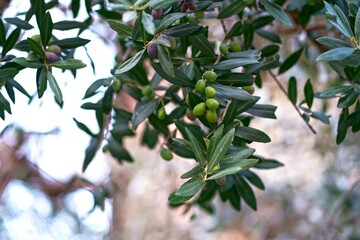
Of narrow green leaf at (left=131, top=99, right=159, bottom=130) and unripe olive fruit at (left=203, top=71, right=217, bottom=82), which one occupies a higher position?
unripe olive fruit at (left=203, top=71, right=217, bottom=82)

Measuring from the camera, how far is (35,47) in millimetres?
783

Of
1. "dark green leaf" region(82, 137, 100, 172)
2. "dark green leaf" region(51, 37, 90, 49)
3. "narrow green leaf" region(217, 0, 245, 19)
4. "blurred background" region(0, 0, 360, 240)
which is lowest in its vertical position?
"blurred background" region(0, 0, 360, 240)

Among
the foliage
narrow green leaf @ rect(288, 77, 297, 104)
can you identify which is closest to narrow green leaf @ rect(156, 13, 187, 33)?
the foliage

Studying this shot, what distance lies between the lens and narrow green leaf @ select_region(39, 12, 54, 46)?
0.79 metres

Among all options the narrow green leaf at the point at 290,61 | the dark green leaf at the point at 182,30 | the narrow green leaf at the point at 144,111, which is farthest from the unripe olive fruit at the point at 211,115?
the narrow green leaf at the point at 290,61

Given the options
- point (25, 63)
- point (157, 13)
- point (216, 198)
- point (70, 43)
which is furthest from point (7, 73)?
point (216, 198)

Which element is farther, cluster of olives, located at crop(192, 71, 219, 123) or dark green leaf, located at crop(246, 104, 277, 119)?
dark green leaf, located at crop(246, 104, 277, 119)

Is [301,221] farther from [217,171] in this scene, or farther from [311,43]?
[217,171]

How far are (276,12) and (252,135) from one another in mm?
192

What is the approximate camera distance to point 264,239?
291 cm

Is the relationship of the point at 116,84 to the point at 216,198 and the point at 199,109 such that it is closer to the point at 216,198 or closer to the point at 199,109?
the point at 199,109

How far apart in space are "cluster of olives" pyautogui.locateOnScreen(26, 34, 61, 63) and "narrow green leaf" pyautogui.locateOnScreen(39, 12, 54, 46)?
16 millimetres

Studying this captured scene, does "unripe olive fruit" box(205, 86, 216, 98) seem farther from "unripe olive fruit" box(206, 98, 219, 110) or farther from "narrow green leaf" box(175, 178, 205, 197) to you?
"narrow green leaf" box(175, 178, 205, 197)

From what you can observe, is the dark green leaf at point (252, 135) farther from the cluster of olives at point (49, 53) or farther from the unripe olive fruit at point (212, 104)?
the cluster of olives at point (49, 53)
